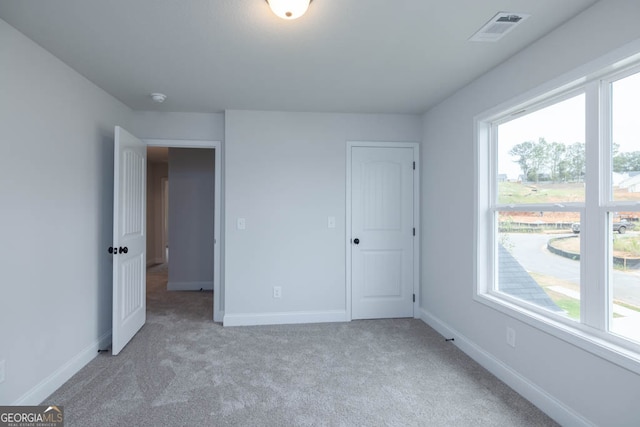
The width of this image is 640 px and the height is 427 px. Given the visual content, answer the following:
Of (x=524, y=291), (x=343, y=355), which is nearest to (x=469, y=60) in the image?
(x=524, y=291)

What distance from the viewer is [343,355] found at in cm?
284

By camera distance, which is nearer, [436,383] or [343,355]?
[436,383]

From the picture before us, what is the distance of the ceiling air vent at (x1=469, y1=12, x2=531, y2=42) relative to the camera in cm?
184

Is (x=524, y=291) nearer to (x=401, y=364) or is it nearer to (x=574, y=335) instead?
(x=574, y=335)

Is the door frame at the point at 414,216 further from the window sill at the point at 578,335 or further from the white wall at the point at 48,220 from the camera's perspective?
the white wall at the point at 48,220

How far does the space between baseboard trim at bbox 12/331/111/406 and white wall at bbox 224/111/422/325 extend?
119cm

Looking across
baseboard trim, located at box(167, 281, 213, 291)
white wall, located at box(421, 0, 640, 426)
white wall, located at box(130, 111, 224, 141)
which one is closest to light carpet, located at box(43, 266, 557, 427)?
white wall, located at box(421, 0, 640, 426)

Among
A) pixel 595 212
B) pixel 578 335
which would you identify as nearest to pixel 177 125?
pixel 595 212

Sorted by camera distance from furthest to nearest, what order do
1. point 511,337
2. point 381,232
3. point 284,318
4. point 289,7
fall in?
point 381,232, point 284,318, point 511,337, point 289,7

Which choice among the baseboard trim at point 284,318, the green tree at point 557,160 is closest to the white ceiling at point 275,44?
the green tree at point 557,160

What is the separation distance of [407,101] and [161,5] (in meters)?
2.36

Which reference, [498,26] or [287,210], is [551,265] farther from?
[287,210]

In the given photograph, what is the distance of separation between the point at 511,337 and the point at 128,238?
132 inches

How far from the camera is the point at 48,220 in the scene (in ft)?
→ 7.43
